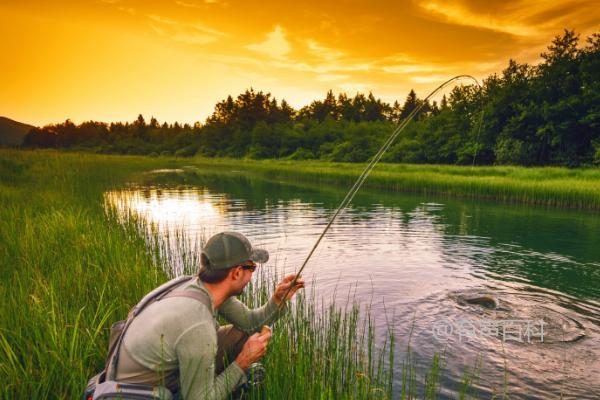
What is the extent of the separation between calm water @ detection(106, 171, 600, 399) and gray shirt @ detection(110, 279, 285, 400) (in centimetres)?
406

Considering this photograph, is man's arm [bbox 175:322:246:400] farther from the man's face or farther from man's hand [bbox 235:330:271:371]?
the man's face

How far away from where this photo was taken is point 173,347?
2.65 meters

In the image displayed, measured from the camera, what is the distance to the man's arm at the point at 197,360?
2.63 metres

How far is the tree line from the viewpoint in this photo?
140 feet

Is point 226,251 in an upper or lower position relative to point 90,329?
upper

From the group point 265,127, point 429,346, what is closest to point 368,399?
point 429,346

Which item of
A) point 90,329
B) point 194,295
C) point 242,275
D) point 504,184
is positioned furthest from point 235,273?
point 504,184

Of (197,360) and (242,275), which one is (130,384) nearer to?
(197,360)

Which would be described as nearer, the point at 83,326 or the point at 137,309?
the point at 137,309

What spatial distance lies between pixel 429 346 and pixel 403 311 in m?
1.58

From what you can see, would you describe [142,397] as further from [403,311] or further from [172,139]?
[172,139]

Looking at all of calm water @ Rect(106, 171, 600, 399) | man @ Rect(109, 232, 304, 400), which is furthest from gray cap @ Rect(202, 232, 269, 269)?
calm water @ Rect(106, 171, 600, 399)

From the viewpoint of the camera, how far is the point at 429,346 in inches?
259

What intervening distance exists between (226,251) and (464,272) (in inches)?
375
